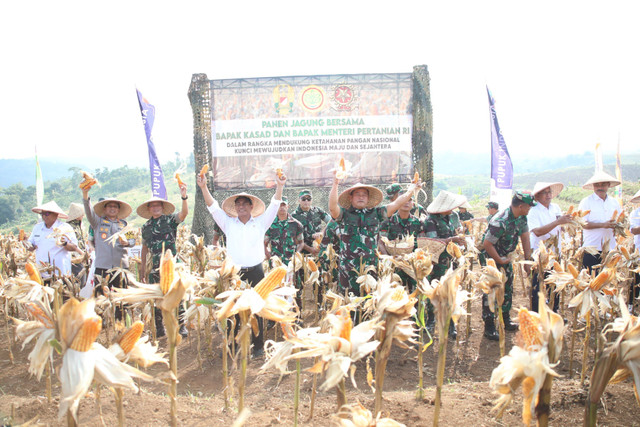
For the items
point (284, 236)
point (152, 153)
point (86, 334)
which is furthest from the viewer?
point (152, 153)

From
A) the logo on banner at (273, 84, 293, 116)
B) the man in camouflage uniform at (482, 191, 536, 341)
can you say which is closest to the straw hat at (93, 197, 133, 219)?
the man in camouflage uniform at (482, 191, 536, 341)

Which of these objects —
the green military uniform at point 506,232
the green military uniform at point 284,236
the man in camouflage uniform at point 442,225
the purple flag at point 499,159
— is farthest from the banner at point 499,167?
the green military uniform at point 284,236

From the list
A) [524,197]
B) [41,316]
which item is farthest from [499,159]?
[41,316]

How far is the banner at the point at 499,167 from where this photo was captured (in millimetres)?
9672

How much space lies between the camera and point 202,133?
40.0 feet

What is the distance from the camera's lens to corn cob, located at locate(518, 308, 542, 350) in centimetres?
145

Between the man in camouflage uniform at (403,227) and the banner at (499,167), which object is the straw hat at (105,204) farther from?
the banner at (499,167)

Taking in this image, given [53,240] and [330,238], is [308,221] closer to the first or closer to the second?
[330,238]

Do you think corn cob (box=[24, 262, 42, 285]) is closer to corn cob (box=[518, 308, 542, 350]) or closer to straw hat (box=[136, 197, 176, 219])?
corn cob (box=[518, 308, 542, 350])

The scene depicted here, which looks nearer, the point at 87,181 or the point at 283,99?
the point at 87,181

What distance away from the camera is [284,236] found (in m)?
5.96

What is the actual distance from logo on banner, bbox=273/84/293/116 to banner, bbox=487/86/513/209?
560cm

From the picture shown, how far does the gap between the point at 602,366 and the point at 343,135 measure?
11.5 metres

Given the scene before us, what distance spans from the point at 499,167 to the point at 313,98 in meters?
5.74
